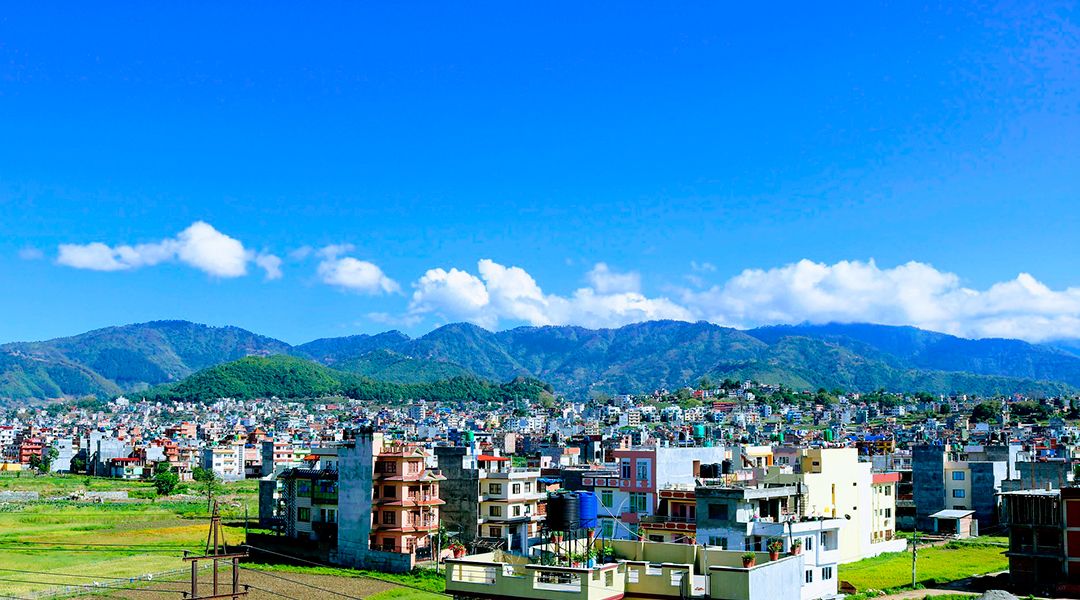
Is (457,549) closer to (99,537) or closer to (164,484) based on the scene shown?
(99,537)

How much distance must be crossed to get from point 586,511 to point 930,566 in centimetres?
3308

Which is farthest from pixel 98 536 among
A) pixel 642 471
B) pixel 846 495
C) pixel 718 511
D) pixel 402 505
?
pixel 846 495

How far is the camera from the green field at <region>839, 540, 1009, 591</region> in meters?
43.9

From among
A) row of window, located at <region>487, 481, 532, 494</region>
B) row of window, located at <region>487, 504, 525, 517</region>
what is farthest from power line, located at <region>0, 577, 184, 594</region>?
row of window, located at <region>487, 481, 532, 494</region>

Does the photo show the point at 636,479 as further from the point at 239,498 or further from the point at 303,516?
the point at 239,498

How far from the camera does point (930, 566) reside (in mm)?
48438

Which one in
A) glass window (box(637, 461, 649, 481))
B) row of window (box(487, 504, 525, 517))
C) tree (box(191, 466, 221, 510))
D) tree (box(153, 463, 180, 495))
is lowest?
tree (box(191, 466, 221, 510))

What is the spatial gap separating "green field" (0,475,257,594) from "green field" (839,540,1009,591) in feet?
106

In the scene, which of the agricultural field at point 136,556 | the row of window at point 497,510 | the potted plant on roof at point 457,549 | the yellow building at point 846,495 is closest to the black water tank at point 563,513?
the agricultural field at point 136,556

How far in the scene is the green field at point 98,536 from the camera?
4819cm

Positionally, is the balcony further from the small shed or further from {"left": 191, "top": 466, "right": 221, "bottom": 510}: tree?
{"left": 191, "top": 466, "right": 221, "bottom": 510}: tree

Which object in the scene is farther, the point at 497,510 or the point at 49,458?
the point at 49,458

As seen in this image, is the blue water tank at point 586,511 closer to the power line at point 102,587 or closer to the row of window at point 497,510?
the power line at point 102,587

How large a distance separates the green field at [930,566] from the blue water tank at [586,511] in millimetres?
23783
